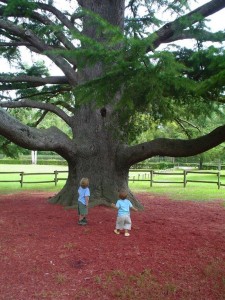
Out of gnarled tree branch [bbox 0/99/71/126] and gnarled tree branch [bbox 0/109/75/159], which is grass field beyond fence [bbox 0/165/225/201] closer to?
gnarled tree branch [bbox 0/99/71/126]

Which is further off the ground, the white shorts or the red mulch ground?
the white shorts

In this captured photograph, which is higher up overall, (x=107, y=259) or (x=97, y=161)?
(x=97, y=161)

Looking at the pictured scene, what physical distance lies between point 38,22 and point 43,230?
280 inches

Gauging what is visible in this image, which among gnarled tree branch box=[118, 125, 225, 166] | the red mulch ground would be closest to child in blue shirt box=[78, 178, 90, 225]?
the red mulch ground

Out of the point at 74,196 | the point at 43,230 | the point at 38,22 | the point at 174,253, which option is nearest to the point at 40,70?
the point at 38,22

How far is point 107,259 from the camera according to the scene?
579 cm

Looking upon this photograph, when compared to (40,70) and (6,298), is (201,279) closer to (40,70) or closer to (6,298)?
(6,298)

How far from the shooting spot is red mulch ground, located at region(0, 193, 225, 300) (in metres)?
4.70

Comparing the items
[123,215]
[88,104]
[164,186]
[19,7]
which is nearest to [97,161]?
[88,104]

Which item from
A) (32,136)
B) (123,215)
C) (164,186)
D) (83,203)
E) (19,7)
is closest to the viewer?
(123,215)

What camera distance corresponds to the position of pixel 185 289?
15.6ft

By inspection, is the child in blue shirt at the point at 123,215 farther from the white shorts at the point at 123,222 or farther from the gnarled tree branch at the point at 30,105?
the gnarled tree branch at the point at 30,105

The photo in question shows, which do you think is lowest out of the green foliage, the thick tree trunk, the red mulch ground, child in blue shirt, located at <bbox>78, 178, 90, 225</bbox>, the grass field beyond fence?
→ the red mulch ground

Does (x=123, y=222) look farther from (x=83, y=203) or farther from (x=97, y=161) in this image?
(x=97, y=161)
